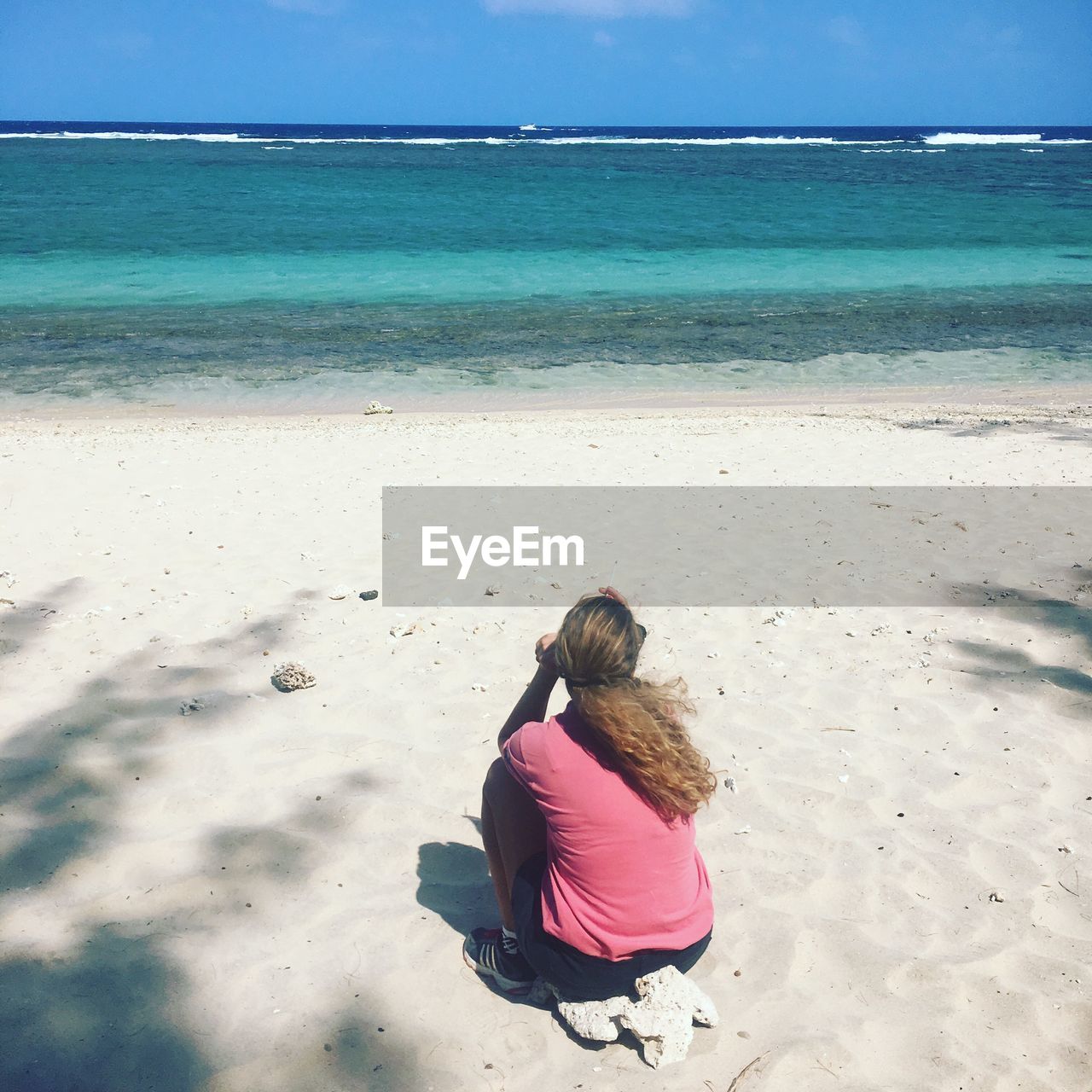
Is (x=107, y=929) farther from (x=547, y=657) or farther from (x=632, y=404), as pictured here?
(x=632, y=404)

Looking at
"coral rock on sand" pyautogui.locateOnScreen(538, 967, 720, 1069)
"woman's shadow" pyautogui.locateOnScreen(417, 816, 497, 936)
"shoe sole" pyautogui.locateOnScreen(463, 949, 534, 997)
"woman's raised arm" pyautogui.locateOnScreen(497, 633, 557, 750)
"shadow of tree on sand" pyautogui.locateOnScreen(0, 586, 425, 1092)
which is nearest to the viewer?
"shadow of tree on sand" pyautogui.locateOnScreen(0, 586, 425, 1092)

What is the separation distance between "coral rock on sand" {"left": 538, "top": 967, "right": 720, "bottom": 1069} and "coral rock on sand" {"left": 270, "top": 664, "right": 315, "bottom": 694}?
214 cm

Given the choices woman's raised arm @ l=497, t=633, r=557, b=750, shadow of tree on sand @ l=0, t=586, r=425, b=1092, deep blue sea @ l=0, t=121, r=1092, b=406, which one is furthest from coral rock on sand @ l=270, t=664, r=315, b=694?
deep blue sea @ l=0, t=121, r=1092, b=406

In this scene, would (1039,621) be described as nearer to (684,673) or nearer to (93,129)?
(684,673)

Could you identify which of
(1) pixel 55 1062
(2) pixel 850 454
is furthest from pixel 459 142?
(1) pixel 55 1062

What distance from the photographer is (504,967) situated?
9.61ft

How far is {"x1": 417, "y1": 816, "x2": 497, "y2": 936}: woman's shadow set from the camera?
10.7ft

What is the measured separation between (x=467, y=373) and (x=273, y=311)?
6.16 m

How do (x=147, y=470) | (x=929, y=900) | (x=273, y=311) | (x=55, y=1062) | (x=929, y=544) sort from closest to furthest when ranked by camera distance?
(x=55, y=1062) → (x=929, y=900) → (x=929, y=544) → (x=147, y=470) → (x=273, y=311)

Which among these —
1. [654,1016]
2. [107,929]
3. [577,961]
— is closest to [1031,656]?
[654,1016]

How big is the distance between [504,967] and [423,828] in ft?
2.70

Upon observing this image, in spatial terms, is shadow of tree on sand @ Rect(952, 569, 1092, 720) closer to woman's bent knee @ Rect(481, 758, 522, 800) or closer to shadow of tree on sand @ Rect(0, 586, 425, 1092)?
woman's bent knee @ Rect(481, 758, 522, 800)

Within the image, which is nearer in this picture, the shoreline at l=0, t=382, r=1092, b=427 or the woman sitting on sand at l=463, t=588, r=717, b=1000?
the woman sitting on sand at l=463, t=588, r=717, b=1000

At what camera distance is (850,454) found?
851 cm
